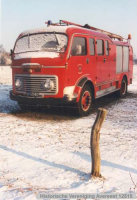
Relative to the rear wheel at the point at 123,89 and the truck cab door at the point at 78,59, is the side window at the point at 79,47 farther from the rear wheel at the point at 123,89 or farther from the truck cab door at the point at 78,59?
the rear wheel at the point at 123,89

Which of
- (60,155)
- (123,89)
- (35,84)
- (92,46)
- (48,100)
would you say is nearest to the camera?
(60,155)

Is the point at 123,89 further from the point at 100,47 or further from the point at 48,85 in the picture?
the point at 48,85

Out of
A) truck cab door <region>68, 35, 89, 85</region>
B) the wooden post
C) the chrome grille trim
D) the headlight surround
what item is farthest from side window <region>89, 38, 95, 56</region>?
the wooden post

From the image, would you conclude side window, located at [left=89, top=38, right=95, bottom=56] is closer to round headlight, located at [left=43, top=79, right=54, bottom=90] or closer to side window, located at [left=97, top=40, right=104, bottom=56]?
side window, located at [left=97, top=40, right=104, bottom=56]

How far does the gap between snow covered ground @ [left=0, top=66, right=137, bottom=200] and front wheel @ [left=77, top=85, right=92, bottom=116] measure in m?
0.27

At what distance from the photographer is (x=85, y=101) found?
698 cm

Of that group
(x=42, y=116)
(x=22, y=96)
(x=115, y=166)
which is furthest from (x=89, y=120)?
(x=115, y=166)

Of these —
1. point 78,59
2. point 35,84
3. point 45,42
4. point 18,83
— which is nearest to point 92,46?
point 78,59

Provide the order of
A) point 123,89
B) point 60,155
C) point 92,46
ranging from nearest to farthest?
1. point 60,155
2. point 92,46
3. point 123,89

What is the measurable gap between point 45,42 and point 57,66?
3.06ft

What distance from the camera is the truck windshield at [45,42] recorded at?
21.1ft

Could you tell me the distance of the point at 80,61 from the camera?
664cm

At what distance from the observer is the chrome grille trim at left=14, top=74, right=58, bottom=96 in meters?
6.29

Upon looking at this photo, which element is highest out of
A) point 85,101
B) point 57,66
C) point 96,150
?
point 57,66
